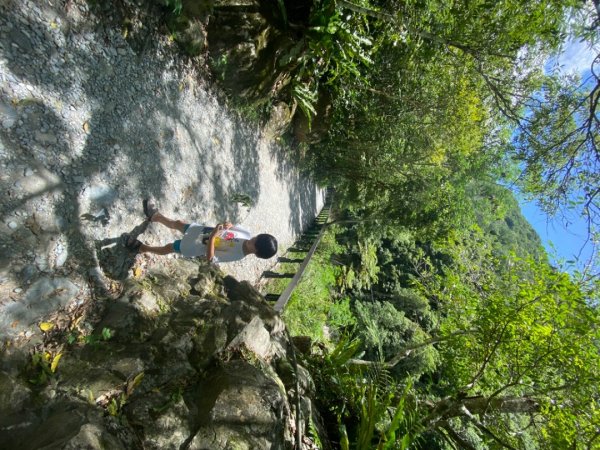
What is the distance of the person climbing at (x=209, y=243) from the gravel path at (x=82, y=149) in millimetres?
189

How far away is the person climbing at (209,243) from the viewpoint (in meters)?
5.03

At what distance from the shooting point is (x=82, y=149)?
4344mm

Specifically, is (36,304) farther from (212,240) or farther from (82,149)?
(212,240)

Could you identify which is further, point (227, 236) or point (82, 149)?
point (227, 236)

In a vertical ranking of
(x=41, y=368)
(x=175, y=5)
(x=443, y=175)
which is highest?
(x=443, y=175)

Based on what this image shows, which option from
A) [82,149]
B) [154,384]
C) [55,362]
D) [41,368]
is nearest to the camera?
[41,368]

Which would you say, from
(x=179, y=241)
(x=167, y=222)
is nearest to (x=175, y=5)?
(x=167, y=222)

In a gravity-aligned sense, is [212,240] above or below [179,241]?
above

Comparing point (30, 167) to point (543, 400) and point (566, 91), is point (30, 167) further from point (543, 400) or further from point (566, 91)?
point (566, 91)

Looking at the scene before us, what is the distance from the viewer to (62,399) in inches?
128

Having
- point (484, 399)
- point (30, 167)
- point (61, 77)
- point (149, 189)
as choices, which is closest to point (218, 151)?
point (149, 189)

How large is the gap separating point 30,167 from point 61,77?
122cm

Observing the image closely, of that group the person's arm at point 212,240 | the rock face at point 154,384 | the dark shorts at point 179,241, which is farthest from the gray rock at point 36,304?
the person's arm at point 212,240

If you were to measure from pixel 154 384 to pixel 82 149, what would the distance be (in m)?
2.94
